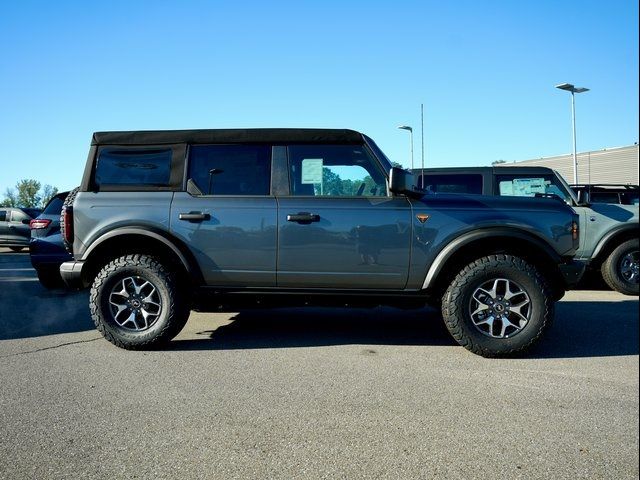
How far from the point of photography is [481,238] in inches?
183

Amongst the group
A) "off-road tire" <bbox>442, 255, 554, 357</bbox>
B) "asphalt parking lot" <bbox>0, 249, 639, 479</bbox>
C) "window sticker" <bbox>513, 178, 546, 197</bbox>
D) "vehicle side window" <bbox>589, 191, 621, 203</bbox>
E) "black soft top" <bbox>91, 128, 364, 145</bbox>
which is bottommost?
"asphalt parking lot" <bbox>0, 249, 639, 479</bbox>

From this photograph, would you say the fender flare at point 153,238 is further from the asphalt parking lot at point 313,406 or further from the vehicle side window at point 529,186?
the vehicle side window at point 529,186

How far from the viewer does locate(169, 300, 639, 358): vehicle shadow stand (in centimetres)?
511

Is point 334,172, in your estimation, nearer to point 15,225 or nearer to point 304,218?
point 304,218

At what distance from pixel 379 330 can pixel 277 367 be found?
175cm

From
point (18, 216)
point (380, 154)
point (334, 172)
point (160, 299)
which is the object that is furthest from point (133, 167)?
point (18, 216)

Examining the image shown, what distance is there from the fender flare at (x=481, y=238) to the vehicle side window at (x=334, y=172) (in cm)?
80

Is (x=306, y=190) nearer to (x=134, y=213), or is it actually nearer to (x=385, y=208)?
(x=385, y=208)

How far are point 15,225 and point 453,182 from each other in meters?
15.1

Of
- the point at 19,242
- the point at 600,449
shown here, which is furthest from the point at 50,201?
the point at 19,242

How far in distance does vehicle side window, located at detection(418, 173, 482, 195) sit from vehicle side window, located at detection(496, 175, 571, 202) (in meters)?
0.35

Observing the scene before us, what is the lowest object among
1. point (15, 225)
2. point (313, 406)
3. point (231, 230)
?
point (313, 406)

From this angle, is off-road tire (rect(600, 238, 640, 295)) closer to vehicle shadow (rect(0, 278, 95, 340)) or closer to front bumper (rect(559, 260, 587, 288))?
front bumper (rect(559, 260, 587, 288))

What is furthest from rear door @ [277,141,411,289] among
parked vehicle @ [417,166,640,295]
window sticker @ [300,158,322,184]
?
parked vehicle @ [417,166,640,295]
